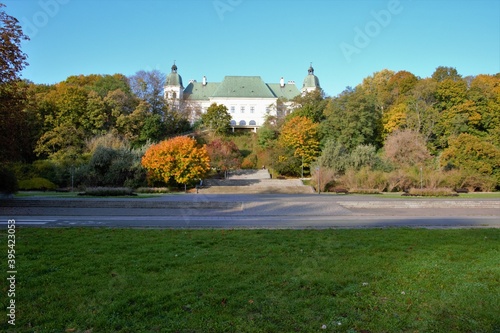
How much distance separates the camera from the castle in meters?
76.6

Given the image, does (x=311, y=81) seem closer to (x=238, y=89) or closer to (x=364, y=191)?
(x=238, y=89)

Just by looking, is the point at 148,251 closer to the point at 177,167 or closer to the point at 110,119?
the point at 177,167

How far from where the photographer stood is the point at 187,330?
3725 mm

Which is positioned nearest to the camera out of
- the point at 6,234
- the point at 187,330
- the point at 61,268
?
the point at 187,330

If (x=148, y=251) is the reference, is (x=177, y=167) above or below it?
above

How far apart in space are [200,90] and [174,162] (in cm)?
5270

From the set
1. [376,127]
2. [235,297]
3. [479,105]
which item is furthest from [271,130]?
[235,297]

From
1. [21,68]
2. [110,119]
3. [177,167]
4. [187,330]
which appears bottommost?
[187,330]

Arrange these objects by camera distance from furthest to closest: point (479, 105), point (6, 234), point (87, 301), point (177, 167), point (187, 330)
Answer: point (479, 105), point (177, 167), point (6, 234), point (87, 301), point (187, 330)

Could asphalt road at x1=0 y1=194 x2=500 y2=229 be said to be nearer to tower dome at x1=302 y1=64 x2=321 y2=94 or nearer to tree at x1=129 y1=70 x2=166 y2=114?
tree at x1=129 y1=70 x2=166 y2=114

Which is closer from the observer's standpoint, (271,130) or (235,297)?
(235,297)

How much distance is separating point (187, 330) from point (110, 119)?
2084 inches

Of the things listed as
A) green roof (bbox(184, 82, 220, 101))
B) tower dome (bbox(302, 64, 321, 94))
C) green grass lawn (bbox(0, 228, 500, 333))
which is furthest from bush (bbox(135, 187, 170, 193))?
tower dome (bbox(302, 64, 321, 94))

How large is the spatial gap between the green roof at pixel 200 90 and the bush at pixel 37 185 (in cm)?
4867
